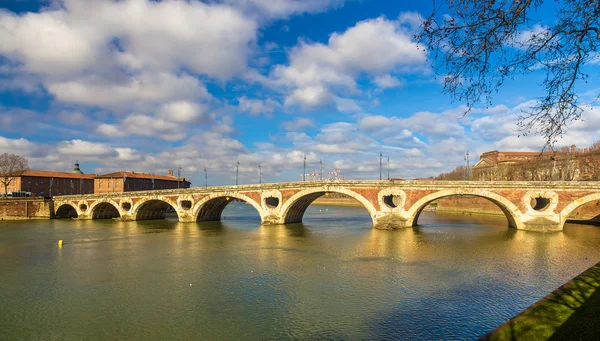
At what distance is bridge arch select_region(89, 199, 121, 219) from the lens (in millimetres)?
71544

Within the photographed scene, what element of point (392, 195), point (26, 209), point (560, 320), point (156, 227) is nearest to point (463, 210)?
point (392, 195)

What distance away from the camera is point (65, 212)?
81688 mm

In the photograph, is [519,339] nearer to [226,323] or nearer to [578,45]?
[578,45]

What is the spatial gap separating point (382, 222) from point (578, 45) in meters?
41.8

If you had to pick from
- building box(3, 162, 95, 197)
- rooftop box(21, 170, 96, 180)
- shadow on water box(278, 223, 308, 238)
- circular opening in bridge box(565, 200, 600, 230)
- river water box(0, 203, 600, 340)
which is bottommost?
river water box(0, 203, 600, 340)

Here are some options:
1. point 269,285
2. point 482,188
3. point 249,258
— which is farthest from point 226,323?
point 482,188

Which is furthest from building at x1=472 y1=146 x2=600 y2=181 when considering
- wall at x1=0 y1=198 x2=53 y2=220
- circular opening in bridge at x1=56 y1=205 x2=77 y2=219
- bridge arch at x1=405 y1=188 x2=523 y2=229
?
wall at x1=0 y1=198 x2=53 y2=220

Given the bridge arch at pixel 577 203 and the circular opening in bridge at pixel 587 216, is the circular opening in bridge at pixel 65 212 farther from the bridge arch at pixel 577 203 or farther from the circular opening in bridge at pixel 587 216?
the circular opening in bridge at pixel 587 216

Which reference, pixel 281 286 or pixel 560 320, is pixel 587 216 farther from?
pixel 560 320

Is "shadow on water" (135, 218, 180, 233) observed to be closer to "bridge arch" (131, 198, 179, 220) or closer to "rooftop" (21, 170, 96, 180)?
"bridge arch" (131, 198, 179, 220)

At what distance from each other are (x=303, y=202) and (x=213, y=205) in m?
16.3

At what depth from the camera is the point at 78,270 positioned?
2739 centimetres

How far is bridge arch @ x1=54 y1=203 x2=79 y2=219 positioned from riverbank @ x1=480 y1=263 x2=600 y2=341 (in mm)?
84812

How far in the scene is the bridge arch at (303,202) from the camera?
4984cm
